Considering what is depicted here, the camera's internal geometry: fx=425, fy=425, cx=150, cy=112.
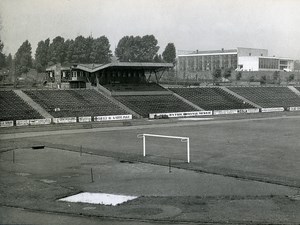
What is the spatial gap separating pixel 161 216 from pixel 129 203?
2.81 m

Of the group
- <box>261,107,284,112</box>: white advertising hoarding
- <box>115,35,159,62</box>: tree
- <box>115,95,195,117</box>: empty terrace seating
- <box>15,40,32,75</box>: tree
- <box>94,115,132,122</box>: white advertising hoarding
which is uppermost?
<box>115,35,159,62</box>: tree

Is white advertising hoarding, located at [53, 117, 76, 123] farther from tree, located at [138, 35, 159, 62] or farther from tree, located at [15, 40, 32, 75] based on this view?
tree, located at [138, 35, 159, 62]

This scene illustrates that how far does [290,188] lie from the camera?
896 inches

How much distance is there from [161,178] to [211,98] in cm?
6558

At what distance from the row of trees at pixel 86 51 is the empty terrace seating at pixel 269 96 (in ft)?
180

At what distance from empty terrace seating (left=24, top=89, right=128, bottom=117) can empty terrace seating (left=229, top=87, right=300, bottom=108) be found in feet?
118

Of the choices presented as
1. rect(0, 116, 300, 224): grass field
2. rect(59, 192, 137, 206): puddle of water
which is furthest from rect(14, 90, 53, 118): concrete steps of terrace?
rect(59, 192, 137, 206): puddle of water

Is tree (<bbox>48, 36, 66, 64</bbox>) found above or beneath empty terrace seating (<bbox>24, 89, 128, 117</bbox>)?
above

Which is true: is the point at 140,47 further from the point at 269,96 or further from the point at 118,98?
the point at 118,98

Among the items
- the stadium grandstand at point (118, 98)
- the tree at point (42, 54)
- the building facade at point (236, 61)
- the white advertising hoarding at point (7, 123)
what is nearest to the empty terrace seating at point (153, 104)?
the stadium grandstand at point (118, 98)

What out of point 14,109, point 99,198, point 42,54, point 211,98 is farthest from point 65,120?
point 42,54

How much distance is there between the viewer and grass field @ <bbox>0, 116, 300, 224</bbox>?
58.9 ft

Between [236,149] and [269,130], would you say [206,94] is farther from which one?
[236,149]

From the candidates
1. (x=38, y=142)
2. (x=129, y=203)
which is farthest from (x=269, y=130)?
(x=129, y=203)
